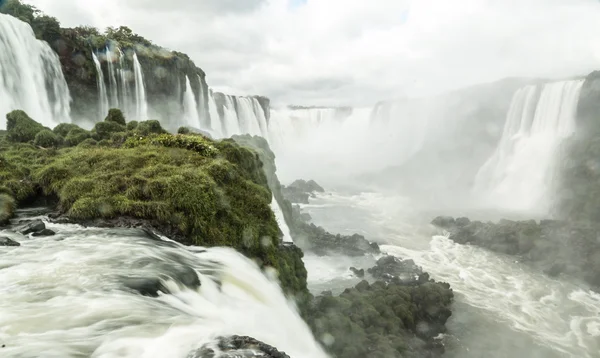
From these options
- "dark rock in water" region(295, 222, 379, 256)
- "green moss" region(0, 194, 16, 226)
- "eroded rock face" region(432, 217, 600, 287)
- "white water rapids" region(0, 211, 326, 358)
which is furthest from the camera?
"dark rock in water" region(295, 222, 379, 256)

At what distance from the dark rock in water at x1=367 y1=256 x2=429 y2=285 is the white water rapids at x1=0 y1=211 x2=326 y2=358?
44.5 ft

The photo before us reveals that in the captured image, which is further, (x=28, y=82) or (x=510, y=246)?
(x=510, y=246)

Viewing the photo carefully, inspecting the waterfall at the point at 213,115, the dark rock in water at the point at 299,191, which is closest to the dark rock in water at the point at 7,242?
the dark rock in water at the point at 299,191

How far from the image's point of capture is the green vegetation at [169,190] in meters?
8.34

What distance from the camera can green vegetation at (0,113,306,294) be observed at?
8344 mm

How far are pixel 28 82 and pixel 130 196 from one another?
24.6m

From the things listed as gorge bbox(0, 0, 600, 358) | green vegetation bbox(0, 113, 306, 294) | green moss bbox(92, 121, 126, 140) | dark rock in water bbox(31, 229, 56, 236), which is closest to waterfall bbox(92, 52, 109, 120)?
gorge bbox(0, 0, 600, 358)

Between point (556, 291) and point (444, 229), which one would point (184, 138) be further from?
point (444, 229)

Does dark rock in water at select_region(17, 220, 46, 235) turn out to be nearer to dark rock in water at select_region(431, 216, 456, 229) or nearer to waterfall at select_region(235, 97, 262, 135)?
dark rock in water at select_region(431, 216, 456, 229)

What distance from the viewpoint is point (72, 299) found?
16.8 ft

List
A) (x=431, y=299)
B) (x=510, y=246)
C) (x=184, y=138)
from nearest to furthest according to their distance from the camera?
(x=184, y=138)
(x=431, y=299)
(x=510, y=246)

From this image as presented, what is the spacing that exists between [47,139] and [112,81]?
2569cm

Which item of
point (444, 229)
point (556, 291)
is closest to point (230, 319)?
point (556, 291)

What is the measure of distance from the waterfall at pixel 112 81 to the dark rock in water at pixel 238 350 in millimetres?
37716
